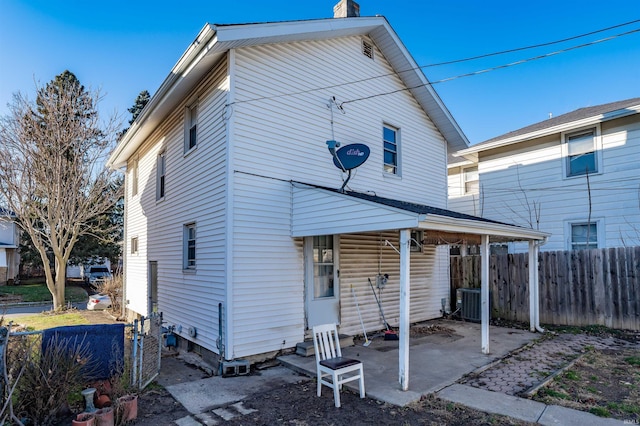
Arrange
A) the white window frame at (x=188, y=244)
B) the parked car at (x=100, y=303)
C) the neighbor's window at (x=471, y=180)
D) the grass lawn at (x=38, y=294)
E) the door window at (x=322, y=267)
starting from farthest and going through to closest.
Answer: the grass lawn at (x=38, y=294), the parked car at (x=100, y=303), the neighbor's window at (x=471, y=180), the white window frame at (x=188, y=244), the door window at (x=322, y=267)

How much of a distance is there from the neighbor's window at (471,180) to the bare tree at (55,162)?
15482 millimetres

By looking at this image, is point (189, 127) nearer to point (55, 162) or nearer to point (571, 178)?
point (55, 162)

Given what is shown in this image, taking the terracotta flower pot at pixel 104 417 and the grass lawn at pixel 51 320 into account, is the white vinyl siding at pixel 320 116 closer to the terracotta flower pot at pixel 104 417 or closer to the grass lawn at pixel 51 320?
the terracotta flower pot at pixel 104 417

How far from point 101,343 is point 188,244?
13.3 feet

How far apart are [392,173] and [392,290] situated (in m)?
3.09

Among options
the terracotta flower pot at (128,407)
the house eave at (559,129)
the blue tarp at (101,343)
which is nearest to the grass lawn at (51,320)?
the blue tarp at (101,343)

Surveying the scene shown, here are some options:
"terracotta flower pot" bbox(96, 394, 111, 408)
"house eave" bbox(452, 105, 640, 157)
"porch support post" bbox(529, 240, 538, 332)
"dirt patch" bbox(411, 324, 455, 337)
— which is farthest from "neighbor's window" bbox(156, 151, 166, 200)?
"house eave" bbox(452, 105, 640, 157)

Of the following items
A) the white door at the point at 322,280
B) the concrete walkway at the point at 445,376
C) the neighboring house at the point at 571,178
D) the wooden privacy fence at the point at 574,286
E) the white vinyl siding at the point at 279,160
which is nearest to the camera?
the concrete walkway at the point at 445,376

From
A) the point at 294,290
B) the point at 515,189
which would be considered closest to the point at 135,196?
the point at 294,290

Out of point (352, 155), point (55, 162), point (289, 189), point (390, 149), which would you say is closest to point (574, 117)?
point (390, 149)

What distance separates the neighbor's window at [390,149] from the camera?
10.3 m

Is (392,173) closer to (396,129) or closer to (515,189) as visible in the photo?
(396,129)

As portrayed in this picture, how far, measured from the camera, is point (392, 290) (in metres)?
9.80

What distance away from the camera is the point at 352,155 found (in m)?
7.51
